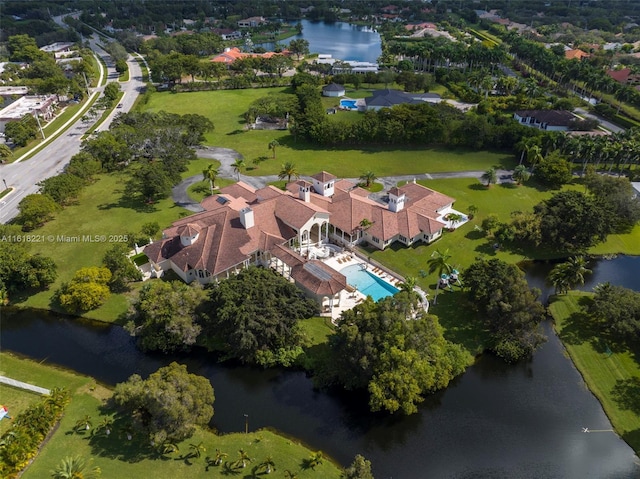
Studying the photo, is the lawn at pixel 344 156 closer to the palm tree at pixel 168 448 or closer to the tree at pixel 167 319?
the tree at pixel 167 319

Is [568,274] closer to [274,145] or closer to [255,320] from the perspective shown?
[255,320]

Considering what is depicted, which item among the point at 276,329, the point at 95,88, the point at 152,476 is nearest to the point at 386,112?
the point at 276,329

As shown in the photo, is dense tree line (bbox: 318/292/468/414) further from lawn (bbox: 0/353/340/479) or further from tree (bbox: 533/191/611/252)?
tree (bbox: 533/191/611/252)

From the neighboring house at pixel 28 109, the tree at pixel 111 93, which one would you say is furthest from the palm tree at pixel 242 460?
the tree at pixel 111 93

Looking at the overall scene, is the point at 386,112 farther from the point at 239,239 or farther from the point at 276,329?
the point at 276,329

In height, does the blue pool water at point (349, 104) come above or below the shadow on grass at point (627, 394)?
above
